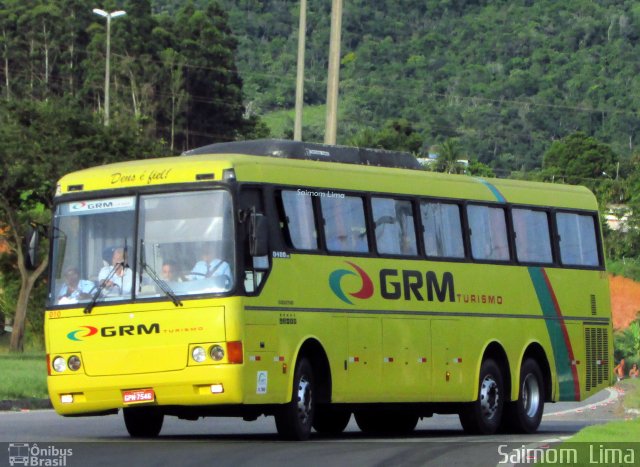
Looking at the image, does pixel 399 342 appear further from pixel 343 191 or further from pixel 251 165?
pixel 251 165

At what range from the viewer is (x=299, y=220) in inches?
757

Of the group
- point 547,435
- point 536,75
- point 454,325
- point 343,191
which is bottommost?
point 547,435

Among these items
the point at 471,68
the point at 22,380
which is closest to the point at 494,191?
the point at 22,380

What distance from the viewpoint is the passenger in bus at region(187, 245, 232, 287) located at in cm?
1792

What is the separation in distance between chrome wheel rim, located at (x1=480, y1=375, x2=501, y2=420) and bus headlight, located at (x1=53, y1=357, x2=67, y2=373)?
618 cm

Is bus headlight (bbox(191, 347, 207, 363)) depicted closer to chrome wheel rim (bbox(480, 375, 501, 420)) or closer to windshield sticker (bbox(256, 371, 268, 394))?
windshield sticker (bbox(256, 371, 268, 394))

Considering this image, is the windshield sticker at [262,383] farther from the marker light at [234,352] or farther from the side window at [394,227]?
the side window at [394,227]

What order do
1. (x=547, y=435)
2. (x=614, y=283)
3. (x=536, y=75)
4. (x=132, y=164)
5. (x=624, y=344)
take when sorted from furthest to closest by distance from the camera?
(x=536, y=75)
(x=614, y=283)
(x=624, y=344)
(x=547, y=435)
(x=132, y=164)

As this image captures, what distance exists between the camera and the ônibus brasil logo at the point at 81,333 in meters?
18.4

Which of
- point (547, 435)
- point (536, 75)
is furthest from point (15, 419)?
point (536, 75)

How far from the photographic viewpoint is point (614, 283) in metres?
76.0

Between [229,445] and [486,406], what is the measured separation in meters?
5.32

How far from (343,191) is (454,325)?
2.75m

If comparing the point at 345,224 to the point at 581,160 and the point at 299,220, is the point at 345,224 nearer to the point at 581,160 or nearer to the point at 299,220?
the point at 299,220
